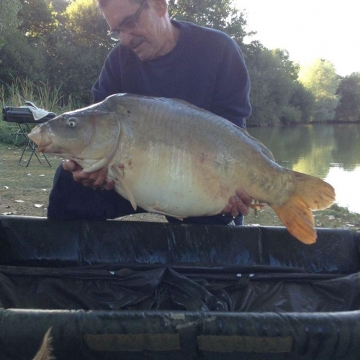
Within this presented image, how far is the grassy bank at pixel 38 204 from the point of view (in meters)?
3.08

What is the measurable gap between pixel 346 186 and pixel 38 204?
390 cm

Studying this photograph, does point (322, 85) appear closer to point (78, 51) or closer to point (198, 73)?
point (78, 51)

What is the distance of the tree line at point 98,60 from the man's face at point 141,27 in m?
8.86

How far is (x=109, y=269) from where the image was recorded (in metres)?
1.71

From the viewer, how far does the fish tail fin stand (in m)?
1.50

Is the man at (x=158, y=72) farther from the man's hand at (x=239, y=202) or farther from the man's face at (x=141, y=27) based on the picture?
the man's hand at (x=239, y=202)

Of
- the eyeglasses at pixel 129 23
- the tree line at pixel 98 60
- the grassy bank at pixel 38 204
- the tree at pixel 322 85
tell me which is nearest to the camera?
the eyeglasses at pixel 129 23

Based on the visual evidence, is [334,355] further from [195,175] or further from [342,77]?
[342,77]

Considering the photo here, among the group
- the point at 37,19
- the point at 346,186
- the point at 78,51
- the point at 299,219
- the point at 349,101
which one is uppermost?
the point at 37,19

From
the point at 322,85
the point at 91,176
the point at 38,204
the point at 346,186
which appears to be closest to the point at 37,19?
the point at 346,186

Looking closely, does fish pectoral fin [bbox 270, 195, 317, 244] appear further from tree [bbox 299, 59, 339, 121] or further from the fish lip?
tree [bbox 299, 59, 339, 121]

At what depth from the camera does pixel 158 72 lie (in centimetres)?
189

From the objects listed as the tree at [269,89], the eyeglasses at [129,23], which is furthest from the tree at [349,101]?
the eyeglasses at [129,23]


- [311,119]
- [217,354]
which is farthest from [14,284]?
[311,119]
